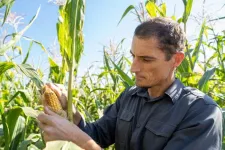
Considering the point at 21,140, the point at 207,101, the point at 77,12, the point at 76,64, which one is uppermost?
the point at 77,12

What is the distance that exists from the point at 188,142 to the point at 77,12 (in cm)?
86

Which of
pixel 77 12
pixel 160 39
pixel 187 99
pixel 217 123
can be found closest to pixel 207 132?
pixel 217 123

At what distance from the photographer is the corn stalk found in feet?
4.67

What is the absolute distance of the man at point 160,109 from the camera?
1.76 metres

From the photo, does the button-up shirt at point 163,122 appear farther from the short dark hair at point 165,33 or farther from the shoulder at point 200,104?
the short dark hair at point 165,33

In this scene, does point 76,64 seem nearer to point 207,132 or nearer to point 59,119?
point 59,119

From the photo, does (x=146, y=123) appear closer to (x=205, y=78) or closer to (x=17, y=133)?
(x=205, y=78)

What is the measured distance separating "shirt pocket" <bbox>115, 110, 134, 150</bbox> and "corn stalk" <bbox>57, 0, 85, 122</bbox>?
723mm

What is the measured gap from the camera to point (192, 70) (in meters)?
2.52

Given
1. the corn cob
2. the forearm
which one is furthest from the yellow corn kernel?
the forearm

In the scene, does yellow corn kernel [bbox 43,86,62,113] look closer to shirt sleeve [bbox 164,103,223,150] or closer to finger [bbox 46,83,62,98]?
finger [bbox 46,83,62,98]

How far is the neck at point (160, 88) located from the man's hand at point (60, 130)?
70 centimetres

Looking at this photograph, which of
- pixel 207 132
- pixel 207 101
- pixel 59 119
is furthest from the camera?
pixel 207 101

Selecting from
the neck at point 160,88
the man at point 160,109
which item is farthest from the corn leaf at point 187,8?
the neck at point 160,88
